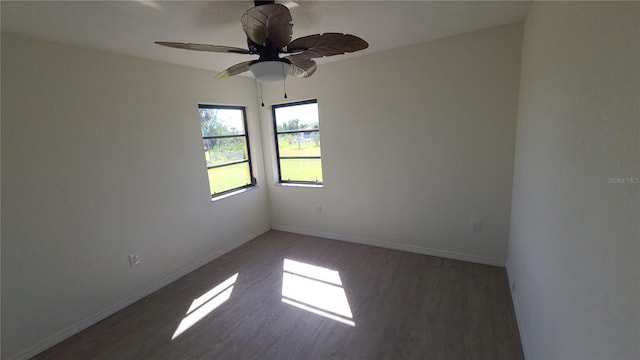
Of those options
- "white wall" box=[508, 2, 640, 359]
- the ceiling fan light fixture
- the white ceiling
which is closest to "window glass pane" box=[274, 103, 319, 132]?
the white ceiling

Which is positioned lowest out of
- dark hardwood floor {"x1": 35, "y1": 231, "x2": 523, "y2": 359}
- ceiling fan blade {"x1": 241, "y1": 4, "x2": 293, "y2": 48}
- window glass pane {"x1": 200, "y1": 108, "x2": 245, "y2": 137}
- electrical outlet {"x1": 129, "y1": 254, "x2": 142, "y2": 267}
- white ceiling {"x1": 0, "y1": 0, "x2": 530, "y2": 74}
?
dark hardwood floor {"x1": 35, "y1": 231, "x2": 523, "y2": 359}

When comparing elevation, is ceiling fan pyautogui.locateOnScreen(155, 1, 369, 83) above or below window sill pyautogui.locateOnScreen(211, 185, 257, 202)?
above

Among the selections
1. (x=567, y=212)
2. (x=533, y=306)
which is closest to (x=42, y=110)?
(x=567, y=212)

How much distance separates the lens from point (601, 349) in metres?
0.83

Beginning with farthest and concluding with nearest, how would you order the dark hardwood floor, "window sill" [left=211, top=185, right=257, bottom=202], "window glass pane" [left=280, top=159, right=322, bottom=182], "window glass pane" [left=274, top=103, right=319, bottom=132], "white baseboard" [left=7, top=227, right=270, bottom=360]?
"window glass pane" [left=280, top=159, right=322, bottom=182]
"window glass pane" [left=274, top=103, right=319, bottom=132]
"window sill" [left=211, top=185, right=257, bottom=202]
"white baseboard" [left=7, top=227, right=270, bottom=360]
the dark hardwood floor

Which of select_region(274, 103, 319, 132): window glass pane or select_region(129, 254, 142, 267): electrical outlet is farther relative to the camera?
select_region(274, 103, 319, 132): window glass pane

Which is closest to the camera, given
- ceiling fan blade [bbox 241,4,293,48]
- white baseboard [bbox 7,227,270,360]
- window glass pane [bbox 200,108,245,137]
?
ceiling fan blade [bbox 241,4,293,48]

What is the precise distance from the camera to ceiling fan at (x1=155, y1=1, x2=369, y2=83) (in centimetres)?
150

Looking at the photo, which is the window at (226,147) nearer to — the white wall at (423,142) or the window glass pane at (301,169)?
the window glass pane at (301,169)

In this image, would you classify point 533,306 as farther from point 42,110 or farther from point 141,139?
point 42,110

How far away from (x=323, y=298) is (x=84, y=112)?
2708 millimetres

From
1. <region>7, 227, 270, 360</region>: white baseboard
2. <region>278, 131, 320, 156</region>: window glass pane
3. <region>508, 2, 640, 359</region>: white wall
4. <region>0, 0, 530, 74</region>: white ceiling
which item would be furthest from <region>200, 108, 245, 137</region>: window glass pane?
<region>508, 2, 640, 359</region>: white wall

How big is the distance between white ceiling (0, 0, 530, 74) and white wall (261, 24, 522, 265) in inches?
15.2

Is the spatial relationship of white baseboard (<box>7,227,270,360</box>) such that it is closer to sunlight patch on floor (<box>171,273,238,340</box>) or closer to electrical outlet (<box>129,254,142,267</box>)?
electrical outlet (<box>129,254,142,267</box>)
